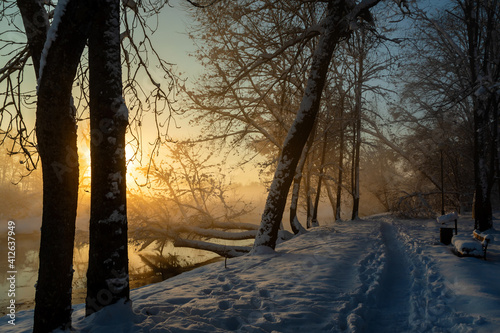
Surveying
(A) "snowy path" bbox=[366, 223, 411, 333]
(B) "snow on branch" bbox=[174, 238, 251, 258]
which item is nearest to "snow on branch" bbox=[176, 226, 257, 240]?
(B) "snow on branch" bbox=[174, 238, 251, 258]

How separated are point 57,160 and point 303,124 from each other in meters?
6.28

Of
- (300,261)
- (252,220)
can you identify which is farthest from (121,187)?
(252,220)

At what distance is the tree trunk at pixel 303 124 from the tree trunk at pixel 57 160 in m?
5.73

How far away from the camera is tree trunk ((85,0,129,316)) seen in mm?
3695

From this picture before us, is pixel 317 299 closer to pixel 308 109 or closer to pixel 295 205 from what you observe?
pixel 308 109

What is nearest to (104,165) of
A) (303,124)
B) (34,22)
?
(34,22)

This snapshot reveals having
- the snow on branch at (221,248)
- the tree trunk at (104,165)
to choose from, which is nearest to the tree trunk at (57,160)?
the tree trunk at (104,165)

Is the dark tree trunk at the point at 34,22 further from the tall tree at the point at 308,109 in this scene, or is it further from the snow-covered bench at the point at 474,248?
the snow-covered bench at the point at 474,248

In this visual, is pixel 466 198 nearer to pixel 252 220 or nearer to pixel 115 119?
pixel 252 220

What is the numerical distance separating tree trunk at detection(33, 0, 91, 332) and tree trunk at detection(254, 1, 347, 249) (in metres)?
5.73

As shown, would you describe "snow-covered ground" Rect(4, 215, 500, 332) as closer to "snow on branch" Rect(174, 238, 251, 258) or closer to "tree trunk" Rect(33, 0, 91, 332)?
"tree trunk" Rect(33, 0, 91, 332)

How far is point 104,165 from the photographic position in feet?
12.1

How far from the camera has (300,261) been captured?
7227 millimetres

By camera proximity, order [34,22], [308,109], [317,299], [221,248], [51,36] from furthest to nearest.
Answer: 1. [221,248]
2. [308,109]
3. [317,299]
4. [34,22]
5. [51,36]
